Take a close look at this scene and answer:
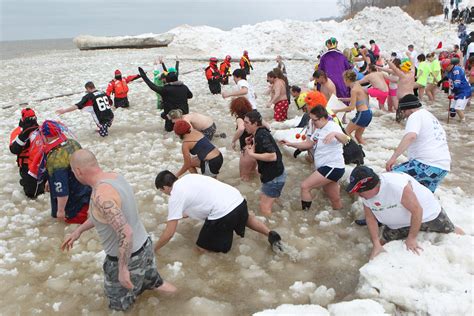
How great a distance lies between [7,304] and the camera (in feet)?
12.5

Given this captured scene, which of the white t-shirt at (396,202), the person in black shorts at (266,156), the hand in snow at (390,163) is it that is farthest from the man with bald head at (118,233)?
the hand in snow at (390,163)

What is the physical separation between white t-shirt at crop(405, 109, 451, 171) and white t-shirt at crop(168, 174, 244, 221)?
2518 mm

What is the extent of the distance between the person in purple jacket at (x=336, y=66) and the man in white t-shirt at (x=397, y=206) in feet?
18.9

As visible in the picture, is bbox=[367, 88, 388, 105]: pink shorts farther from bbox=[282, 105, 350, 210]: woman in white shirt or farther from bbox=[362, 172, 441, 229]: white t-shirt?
bbox=[362, 172, 441, 229]: white t-shirt

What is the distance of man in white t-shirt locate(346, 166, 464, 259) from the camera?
3.85 m

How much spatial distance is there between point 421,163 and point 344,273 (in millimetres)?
1896

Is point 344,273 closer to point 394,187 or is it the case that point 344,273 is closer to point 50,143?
point 394,187

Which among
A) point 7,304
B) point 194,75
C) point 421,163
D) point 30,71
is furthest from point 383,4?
point 7,304

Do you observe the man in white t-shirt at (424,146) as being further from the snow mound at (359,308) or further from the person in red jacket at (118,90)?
the person in red jacket at (118,90)

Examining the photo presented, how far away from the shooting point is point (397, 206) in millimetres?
3979

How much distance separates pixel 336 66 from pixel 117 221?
25.8 feet

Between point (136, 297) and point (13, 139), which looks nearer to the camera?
point (136, 297)

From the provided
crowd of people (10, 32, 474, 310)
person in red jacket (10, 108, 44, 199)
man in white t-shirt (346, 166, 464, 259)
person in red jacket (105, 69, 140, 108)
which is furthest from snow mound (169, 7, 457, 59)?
man in white t-shirt (346, 166, 464, 259)

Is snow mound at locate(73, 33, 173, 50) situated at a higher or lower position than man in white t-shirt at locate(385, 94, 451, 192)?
higher
